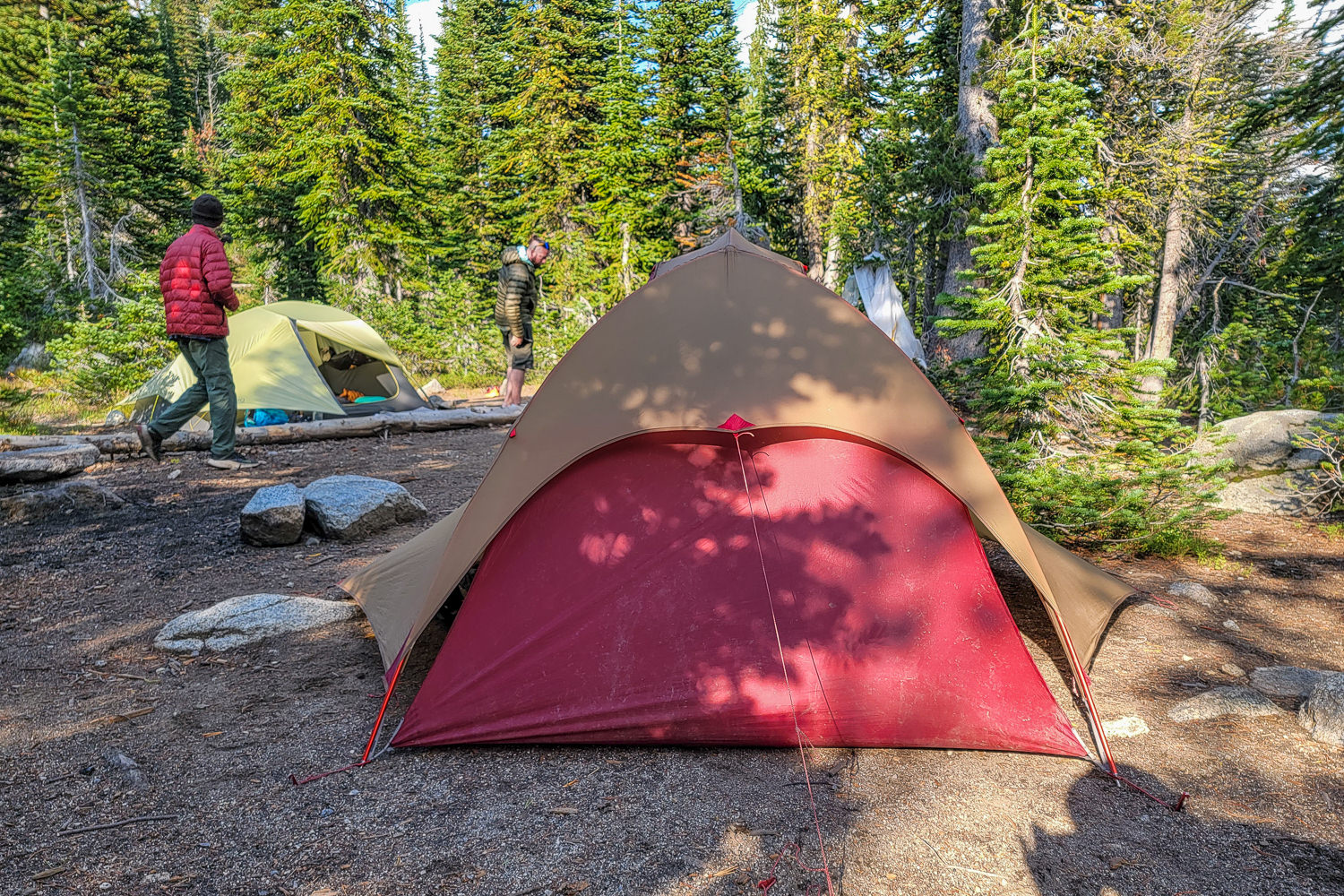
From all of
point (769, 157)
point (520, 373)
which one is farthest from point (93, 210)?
point (769, 157)

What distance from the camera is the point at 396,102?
19.3 meters

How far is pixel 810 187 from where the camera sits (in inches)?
822

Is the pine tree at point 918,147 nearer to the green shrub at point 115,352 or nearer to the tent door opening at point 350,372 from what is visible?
the tent door opening at point 350,372

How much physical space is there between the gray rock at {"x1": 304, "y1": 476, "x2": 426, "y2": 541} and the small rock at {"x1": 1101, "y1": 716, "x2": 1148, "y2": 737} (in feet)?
17.0

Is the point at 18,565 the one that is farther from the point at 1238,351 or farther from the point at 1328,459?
the point at 1238,351

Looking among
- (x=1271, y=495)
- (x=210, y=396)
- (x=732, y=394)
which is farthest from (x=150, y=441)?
(x=1271, y=495)

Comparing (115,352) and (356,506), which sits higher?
(115,352)

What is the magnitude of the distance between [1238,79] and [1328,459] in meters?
8.44

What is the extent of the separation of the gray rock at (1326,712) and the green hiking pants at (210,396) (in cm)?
780

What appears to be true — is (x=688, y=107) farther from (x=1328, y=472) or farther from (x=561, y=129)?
(x=1328, y=472)

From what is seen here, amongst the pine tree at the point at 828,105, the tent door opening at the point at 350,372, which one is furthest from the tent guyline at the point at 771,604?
the pine tree at the point at 828,105

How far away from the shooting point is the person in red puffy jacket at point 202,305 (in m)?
6.71

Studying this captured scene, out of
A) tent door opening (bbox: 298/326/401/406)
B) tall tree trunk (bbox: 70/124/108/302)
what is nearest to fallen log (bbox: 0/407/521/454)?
tent door opening (bbox: 298/326/401/406)

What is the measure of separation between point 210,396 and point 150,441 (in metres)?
0.93
